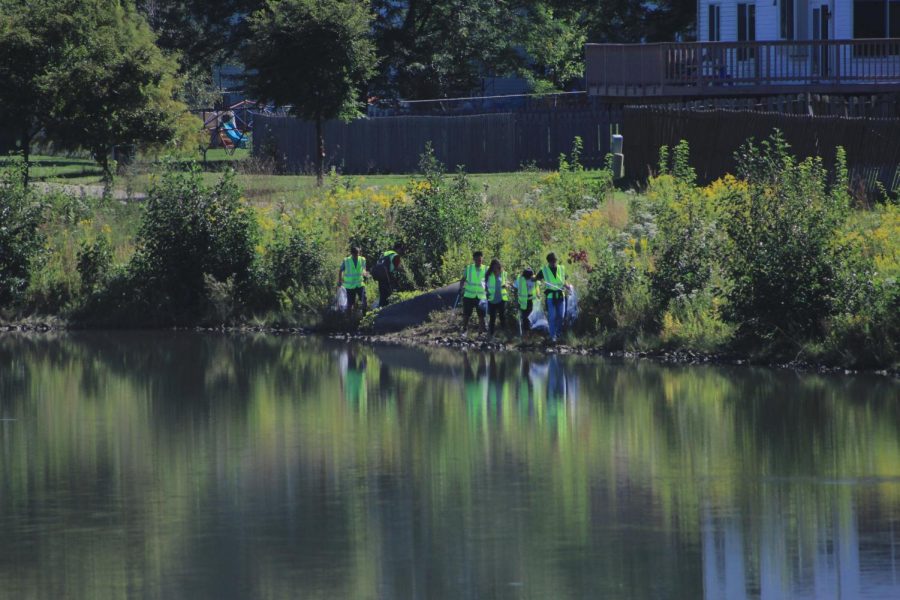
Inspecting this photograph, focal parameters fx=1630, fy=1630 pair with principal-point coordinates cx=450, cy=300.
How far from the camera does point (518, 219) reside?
34.1 meters

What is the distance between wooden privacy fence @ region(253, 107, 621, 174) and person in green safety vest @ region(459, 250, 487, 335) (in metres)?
16.5

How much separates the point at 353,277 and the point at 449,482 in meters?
15.1

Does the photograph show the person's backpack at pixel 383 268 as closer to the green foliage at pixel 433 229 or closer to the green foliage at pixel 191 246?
the green foliage at pixel 433 229

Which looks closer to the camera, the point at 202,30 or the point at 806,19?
the point at 806,19

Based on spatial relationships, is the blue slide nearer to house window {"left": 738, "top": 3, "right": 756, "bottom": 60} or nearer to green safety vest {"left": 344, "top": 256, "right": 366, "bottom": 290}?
house window {"left": 738, "top": 3, "right": 756, "bottom": 60}

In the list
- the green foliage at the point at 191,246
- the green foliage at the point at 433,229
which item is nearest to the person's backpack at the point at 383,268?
the green foliage at the point at 433,229

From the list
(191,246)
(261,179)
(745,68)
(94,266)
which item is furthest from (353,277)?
(745,68)

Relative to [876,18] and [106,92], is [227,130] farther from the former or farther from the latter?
[876,18]

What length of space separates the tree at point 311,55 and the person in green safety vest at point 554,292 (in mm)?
14038

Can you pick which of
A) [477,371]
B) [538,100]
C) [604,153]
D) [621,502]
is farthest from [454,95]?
[621,502]

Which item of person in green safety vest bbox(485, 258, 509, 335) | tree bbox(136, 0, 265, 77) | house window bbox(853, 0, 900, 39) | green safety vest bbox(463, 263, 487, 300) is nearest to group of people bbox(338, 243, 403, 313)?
green safety vest bbox(463, 263, 487, 300)

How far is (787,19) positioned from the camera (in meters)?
45.8

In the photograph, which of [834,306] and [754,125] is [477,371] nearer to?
[834,306]

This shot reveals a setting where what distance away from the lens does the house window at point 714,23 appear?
48.5 meters
